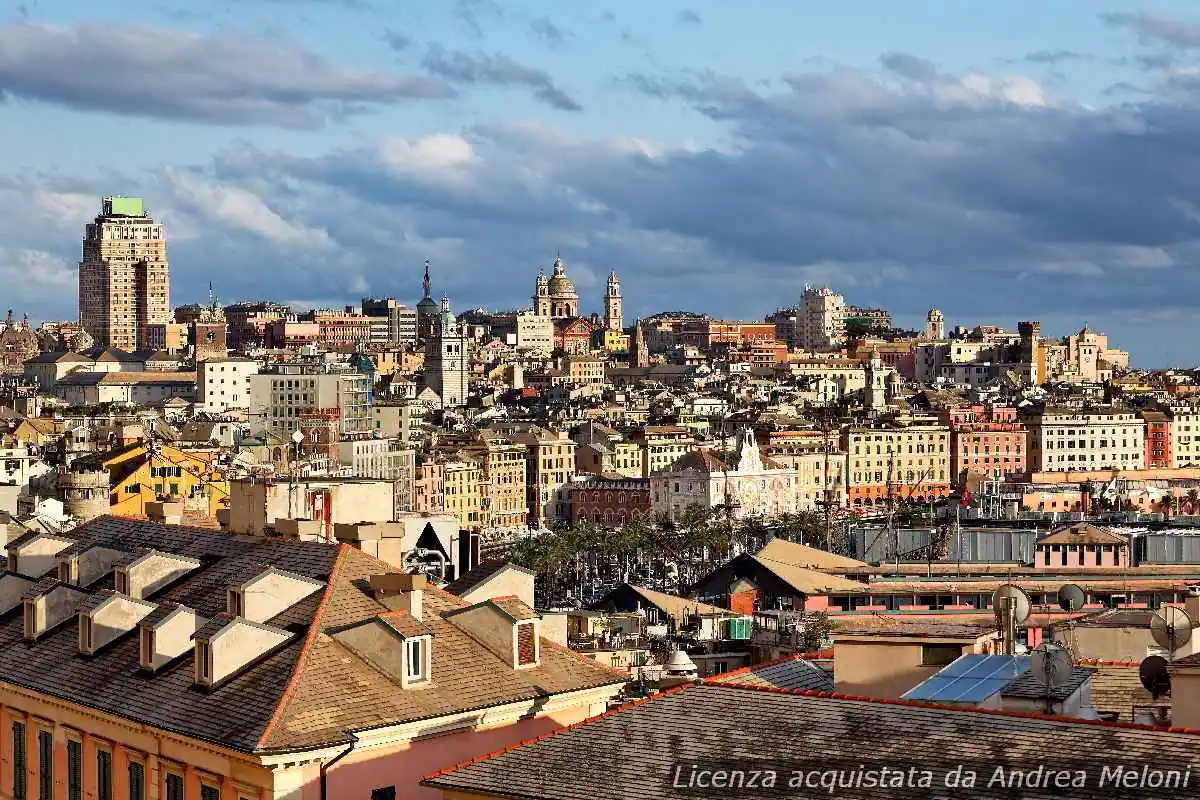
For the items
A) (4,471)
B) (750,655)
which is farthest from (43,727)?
(4,471)

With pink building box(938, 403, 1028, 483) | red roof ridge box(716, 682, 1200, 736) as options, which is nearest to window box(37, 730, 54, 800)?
red roof ridge box(716, 682, 1200, 736)

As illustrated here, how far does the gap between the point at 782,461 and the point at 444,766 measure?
150 meters

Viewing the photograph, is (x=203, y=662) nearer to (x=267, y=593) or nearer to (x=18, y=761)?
(x=267, y=593)

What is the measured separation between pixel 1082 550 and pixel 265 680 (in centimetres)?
5966

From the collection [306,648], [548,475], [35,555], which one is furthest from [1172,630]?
[548,475]

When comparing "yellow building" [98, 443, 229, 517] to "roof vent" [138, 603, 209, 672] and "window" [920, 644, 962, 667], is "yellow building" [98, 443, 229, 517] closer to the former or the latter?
"roof vent" [138, 603, 209, 672]

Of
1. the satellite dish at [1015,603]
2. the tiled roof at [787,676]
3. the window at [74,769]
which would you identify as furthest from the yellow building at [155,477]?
the satellite dish at [1015,603]

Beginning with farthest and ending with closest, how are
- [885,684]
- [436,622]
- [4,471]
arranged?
[4,471], [436,622], [885,684]

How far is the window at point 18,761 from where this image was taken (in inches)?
856

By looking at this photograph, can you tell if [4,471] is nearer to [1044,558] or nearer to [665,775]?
[1044,558]

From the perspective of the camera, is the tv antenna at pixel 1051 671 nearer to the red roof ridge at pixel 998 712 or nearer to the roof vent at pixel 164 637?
the red roof ridge at pixel 998 712

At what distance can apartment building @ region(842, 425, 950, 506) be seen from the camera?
178 m

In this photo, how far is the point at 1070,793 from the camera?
13.4 metres

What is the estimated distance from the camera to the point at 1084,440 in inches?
7402
